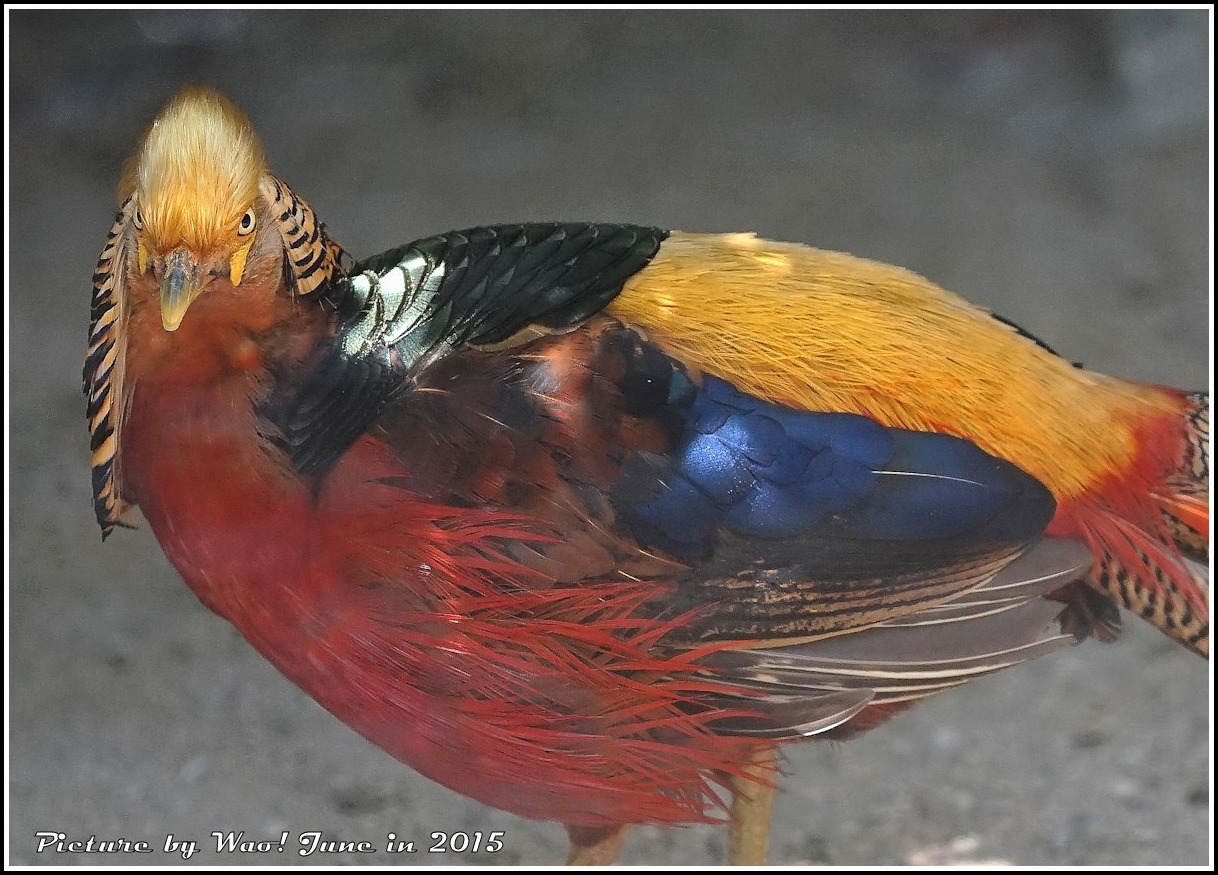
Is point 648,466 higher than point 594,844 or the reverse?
higher

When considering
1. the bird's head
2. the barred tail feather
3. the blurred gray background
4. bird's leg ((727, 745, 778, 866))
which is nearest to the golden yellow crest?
the bird's head

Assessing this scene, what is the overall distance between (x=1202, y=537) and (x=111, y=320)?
1417 millimetres

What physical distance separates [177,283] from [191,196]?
0.26 ft

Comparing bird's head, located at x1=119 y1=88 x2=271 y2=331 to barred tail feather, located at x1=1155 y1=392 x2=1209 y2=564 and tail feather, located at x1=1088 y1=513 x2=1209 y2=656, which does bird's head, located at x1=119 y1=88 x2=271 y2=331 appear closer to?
tail feather, located at x1=1088 y1=513 x2=1209 y2=656

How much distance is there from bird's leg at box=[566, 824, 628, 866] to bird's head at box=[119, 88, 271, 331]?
0.91 metres

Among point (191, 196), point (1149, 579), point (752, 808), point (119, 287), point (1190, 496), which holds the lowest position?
point (752, 808)

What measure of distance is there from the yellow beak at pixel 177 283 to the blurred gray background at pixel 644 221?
0.18 meters

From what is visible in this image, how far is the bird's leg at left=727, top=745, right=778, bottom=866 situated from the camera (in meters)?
1.59

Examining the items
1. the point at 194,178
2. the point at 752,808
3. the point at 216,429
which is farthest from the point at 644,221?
the point at 194,178

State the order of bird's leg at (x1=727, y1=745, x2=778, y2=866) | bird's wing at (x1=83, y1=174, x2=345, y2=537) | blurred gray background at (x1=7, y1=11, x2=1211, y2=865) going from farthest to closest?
1. blurred gray background at (x1=7, y1=11, x2=1211, y2=865)
2. bird's leg at (x1=727, y1=745, x2=778, y2=866)
3. bird's wing at (x1=83, y1=174, x2=345, y2=537)

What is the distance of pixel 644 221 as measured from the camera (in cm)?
272

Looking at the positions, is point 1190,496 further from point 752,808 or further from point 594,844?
point 594,844

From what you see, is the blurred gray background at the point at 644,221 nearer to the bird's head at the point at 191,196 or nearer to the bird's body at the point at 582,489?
the bird's head at the point at 191,196

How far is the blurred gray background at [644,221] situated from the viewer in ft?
7.04
